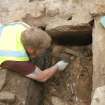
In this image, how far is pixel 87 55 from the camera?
325 cm

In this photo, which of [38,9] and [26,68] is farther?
[38,9]

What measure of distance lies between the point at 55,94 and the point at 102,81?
39 centimetres

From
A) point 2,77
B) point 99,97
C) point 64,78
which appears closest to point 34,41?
point 2,77

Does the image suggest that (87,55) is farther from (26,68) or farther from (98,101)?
(98,101)

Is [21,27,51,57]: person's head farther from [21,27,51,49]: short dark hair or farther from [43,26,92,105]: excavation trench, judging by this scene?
→ [43,26,92,105]: excavation trench

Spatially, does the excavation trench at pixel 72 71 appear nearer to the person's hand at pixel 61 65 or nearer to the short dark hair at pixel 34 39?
the person's hand at pixel 61 65

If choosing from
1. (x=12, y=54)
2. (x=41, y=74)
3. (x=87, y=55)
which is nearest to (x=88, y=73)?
(x=87, y=55)

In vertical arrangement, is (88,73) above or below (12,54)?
below

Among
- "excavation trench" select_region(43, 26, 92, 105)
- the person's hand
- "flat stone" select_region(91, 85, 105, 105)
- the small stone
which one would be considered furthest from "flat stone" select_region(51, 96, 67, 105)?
"flat stone" select_region(91, 85, 105, 105)

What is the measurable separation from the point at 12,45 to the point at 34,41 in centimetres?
15

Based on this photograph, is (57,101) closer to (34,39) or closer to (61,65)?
(61,65)

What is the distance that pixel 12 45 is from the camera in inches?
116

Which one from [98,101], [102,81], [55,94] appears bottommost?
[55,94]

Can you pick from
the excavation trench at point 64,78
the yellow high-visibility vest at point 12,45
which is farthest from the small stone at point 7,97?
the yellow high-visibility vest at point 12,45
